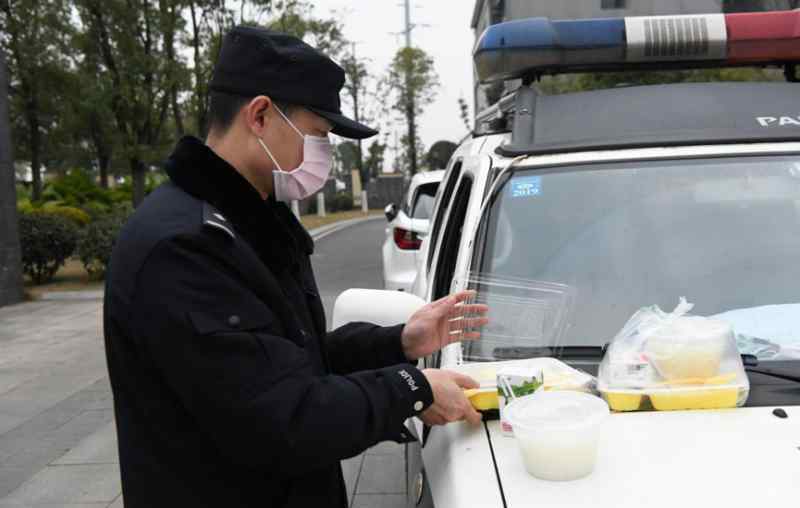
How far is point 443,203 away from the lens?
13.8ft

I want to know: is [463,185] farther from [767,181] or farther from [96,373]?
[96,373]

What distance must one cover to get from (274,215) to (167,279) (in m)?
0.34

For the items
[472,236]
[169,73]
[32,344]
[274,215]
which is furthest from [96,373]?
[169,73]

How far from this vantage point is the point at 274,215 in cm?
173

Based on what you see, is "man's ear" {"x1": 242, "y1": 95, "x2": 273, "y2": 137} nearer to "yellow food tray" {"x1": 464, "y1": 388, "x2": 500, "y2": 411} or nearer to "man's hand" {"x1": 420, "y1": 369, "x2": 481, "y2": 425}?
"man's hand" {"x1": 420, "y1": 369, "x2": 481, "y2": 425}

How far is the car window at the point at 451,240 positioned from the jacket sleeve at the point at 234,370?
1459mm

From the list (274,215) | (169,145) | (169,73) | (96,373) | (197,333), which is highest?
(169,73)

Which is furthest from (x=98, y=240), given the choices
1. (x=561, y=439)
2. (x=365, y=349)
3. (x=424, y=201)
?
(x=561, y=439)

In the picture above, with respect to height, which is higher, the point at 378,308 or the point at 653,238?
the point at 653,238

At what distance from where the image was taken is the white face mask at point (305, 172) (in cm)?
174

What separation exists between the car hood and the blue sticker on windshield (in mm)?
984

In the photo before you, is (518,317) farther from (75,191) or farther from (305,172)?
(75,191)

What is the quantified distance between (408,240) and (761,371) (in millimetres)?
6766

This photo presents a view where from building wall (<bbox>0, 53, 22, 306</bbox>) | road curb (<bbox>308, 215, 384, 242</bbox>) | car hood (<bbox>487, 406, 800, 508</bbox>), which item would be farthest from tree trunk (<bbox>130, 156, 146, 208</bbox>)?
car hood (<bbox>487, 406, 800, 508</bbox>)
